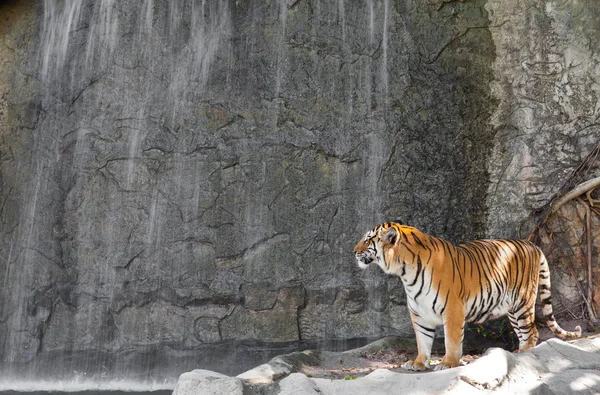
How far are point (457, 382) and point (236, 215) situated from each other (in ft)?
11.9

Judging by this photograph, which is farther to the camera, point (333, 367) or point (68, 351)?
point (68, 351)

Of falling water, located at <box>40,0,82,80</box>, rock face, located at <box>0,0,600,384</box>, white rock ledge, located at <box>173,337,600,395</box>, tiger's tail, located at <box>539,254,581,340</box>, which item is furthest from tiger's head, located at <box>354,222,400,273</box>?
falling water, located at <box>40,0,82,80</box>

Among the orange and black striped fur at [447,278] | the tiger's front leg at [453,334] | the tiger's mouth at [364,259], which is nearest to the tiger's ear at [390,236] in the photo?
the orange and black striped fur at [447,278]

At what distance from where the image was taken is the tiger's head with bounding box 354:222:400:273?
4.85 meters

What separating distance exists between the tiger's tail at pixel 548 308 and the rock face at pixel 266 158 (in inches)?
33.3

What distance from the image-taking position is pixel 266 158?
6.99 metres

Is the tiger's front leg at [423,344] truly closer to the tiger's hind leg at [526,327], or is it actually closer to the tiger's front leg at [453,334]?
the tiger's front leg at [453,334]

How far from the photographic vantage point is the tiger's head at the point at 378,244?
4.85 meters

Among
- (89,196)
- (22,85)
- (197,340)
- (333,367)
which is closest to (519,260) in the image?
(333,367)

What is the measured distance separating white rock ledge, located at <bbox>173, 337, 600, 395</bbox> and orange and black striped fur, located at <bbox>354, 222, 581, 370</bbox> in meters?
0.63

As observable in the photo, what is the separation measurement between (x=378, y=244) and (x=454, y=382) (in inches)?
53.6

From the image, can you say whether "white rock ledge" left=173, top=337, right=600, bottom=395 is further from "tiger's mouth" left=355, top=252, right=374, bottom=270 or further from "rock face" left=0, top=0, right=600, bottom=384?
"rock face" left=0, top=0, right=600, bottom=384

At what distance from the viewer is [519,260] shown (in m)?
5.46

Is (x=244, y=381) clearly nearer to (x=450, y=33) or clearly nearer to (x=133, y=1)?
(x=450, y=33)
